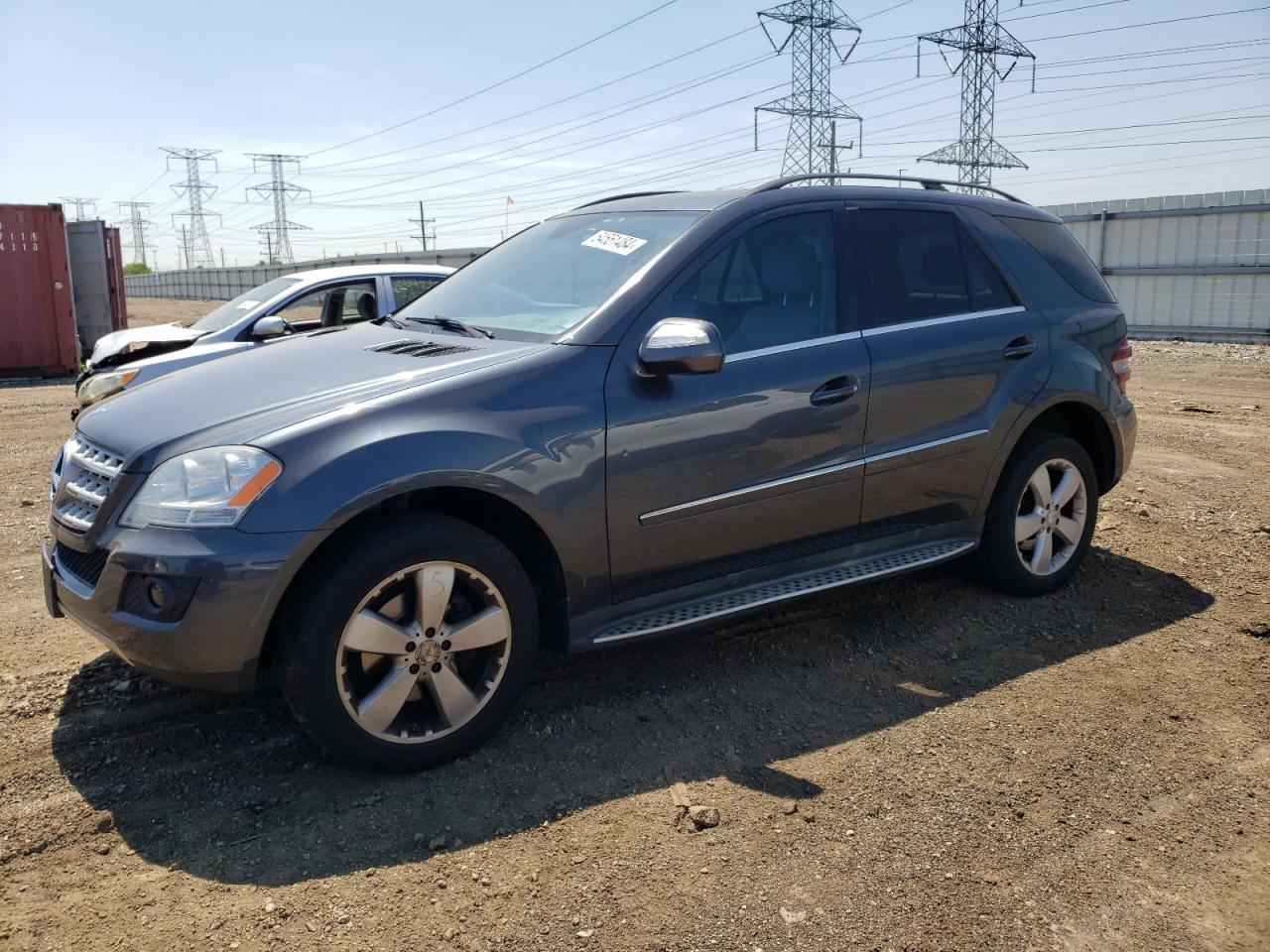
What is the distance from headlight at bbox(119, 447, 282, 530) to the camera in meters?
2.88

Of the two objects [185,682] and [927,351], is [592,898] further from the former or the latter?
[927,351]

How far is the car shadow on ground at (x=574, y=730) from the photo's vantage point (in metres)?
2.91

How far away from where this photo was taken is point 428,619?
3.09 metres

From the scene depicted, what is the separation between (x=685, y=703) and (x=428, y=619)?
1.09m

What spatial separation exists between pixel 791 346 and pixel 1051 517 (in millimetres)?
1756

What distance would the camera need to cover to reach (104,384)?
802cm

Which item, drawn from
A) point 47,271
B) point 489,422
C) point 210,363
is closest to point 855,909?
point 489,422

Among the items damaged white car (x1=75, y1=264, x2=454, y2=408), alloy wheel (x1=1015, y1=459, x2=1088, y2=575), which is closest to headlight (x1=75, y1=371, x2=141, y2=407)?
damaged white car (x1=75, y1=264, x2=454, y2=408)

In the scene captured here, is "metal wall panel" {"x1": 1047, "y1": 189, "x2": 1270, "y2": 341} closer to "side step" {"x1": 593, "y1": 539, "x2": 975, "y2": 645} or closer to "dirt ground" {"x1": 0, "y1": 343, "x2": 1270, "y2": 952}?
"dirt ground" {"x1": 0, "y1": 343, "x2": 1270, "y2": 952}

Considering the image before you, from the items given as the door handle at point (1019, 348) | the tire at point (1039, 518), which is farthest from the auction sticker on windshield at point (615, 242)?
the tire at point (1039, 518)

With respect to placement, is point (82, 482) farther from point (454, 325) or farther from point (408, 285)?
point (408, 285)

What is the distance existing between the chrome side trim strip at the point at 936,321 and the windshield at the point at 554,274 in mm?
876

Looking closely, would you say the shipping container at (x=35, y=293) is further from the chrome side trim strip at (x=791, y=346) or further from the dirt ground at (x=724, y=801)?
the chrome side trim strip at (x=791, y=346)

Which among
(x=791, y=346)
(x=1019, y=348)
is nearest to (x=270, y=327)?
(x=791, y=346)
